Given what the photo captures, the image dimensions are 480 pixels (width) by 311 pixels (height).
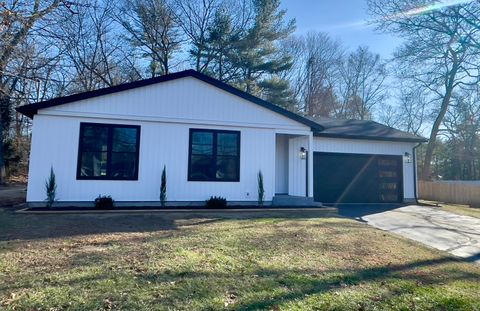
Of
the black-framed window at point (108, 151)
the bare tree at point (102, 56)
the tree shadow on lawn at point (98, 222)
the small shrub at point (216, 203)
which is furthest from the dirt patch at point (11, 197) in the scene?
the bare tree at point (102, 56)

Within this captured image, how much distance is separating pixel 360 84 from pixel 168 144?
27.9 metres

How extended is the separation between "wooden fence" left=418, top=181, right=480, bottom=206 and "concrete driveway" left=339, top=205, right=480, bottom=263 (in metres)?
5.57

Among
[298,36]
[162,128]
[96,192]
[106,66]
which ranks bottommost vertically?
[96,192]

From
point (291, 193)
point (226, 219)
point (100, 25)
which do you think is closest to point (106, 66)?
point (100, 25)

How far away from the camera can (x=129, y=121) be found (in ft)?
34.2

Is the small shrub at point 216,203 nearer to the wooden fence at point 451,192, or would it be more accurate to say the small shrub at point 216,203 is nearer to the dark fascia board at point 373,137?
the dark fascia board at point 373,137

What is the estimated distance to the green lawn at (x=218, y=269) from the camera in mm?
3639

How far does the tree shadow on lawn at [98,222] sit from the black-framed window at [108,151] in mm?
1548

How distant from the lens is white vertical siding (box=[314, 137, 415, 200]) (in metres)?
14.3

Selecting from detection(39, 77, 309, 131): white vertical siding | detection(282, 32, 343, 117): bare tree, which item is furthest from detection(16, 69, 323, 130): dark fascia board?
detection(282, 32, 343, 117): bare tree

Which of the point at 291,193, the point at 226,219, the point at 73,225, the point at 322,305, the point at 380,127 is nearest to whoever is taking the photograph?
the point at 322,305

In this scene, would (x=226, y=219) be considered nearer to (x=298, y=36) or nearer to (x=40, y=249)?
(x=40, y=249)

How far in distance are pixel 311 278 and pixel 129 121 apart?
795 cm

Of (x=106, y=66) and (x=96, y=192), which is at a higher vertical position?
(x=106, y=66)
